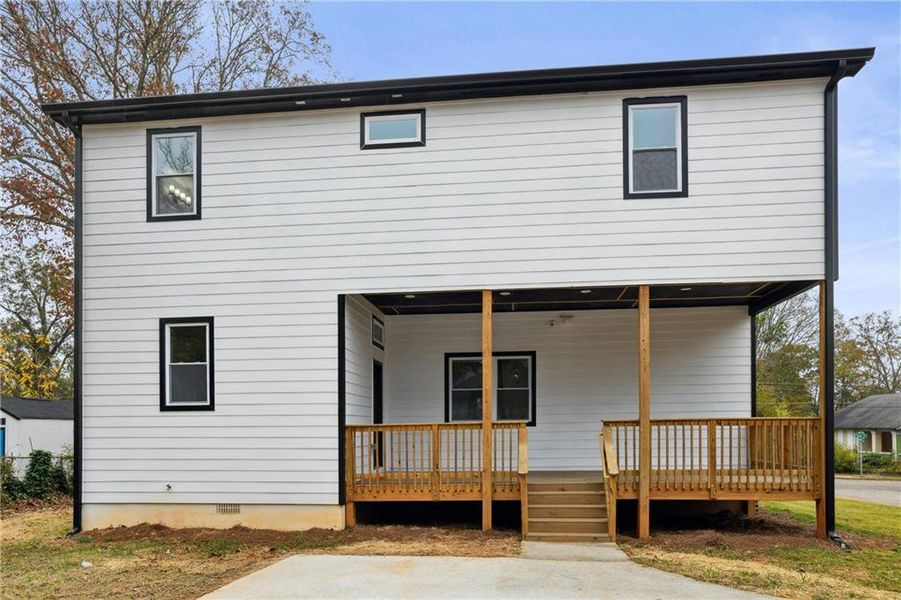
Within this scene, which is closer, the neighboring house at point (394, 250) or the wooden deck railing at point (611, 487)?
the wooden deck railing at point (611, 487)

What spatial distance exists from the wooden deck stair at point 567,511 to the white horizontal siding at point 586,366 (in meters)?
2.01

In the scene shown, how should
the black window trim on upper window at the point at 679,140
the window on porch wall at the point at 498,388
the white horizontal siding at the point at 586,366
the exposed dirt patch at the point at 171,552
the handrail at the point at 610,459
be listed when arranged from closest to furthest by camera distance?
the exposed dirt patch at the point at 171,552 < the handrail at the point at 610,459 < the black window trim on upper window at the point at 679,140 < the white horizontal siding at the point at 586,366 < the window on porch wall at the point at 498,388

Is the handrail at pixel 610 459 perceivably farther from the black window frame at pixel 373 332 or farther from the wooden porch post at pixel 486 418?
the black window frame at pixel 373 332

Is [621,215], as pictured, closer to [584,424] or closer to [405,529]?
[584,424]

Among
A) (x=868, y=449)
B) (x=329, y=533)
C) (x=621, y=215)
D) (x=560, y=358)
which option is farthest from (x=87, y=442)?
(x=868, y=449)

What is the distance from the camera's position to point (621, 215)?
964cm

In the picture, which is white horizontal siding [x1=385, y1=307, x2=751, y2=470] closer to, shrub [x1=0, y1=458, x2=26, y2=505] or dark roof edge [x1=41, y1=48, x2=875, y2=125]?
dark roof edge [x1=41, y1=48, x2=875, y2=125]

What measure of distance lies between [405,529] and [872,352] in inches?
1573

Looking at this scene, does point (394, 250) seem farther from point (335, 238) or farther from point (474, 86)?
point (474, 86)

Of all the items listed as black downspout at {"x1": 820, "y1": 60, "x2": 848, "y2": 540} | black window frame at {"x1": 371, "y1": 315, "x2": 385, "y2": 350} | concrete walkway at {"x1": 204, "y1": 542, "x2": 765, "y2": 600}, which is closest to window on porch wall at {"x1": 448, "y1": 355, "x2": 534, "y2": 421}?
black window frame at {"x1": 371, "y1": 315, "x2": 385, "y2": 350}

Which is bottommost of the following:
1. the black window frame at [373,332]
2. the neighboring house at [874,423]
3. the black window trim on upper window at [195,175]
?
the neighboring house at [874,423]

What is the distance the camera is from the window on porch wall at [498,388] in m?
12.4

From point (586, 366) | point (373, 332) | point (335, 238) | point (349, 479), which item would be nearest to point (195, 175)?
point (335, 238)

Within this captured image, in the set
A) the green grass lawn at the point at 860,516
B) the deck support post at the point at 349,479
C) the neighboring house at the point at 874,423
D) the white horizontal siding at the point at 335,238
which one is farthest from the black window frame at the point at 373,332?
the neighboring house at the point at 874,423
